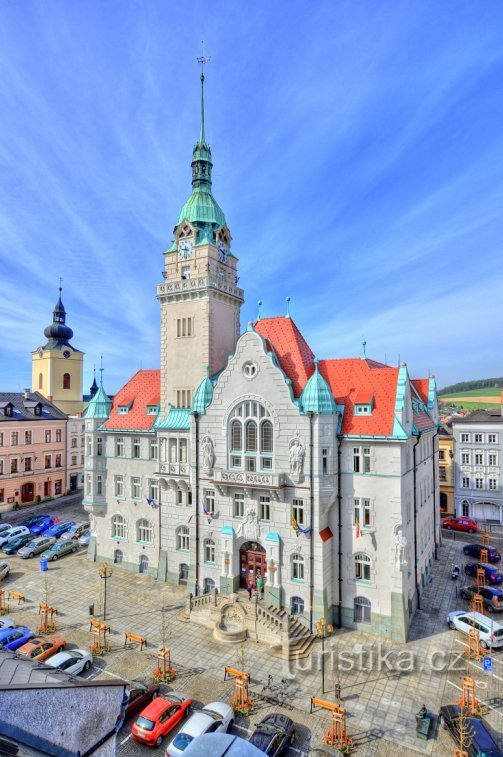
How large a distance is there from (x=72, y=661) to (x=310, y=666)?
1560 centimetres

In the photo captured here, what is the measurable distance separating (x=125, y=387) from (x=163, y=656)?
29481mm

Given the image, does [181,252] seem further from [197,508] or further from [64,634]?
[64,634]

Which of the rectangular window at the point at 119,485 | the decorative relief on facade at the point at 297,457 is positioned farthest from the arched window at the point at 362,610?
the rectangular window at the point at 119,485

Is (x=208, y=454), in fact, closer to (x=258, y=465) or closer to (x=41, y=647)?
(x=258, y=465)

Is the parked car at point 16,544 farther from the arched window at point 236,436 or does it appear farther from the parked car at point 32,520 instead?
the arched window at point 236,436

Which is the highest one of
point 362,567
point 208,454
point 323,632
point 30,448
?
point 208,454

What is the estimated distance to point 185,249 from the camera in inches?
1740

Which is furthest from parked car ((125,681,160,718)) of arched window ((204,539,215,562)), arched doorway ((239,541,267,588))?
arched window ((204,539,215,562))

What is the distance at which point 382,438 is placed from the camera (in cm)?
3300

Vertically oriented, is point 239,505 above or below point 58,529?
above

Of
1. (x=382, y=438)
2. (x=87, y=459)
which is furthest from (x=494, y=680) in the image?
(x=87, y=459)

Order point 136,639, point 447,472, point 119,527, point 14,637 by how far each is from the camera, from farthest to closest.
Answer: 1. point 447,472
2. point 119,527
3. point 136,639
4. point 14,637

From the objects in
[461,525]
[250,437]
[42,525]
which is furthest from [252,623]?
[461,525]

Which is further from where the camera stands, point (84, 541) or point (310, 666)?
point (84, 541)
